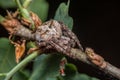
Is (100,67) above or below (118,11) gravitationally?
below

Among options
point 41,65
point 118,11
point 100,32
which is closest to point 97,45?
point 100,32

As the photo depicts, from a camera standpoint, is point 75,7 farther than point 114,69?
Yes

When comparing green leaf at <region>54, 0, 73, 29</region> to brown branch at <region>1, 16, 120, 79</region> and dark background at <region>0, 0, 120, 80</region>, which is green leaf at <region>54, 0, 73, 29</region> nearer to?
brown branch at <region>1, 16, 120, 79</region>

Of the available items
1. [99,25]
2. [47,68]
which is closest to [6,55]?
[47,68]

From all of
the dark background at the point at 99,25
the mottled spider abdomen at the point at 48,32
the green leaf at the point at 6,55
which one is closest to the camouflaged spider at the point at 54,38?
the mottled spider abdomen at the point at 48,32

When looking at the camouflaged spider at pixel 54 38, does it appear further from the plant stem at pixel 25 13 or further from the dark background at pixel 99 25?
A: the dark background at pixel 99 25

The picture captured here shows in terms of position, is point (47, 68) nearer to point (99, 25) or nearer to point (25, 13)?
point (25, 13)

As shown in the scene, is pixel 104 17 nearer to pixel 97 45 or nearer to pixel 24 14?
pixel 97 45

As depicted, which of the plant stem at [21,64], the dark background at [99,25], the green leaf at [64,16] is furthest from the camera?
the dark background at [99,25]
